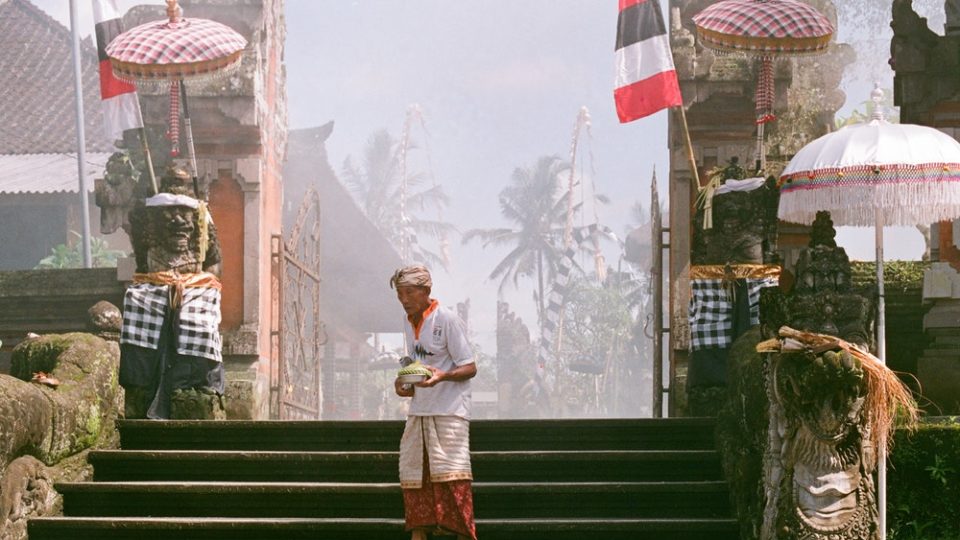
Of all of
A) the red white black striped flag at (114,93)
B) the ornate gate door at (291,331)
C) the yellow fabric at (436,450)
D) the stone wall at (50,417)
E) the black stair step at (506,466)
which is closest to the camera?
the yellow fabric at (436,450)

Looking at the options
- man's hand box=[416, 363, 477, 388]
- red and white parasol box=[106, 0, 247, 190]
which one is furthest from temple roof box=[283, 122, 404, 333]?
man's hand box=[416, 363, 477, 388]

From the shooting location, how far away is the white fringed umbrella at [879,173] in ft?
25.0

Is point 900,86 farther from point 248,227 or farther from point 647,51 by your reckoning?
point 248,227

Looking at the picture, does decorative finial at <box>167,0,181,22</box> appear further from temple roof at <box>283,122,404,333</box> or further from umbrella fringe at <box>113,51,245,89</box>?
temple roof at <box>283,122,404,333</box>

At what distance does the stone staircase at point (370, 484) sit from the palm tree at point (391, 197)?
54.7 meters

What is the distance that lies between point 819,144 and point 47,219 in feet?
82.7

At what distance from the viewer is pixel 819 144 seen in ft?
26.8

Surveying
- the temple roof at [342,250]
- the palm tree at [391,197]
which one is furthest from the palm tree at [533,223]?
the temple roof at [342,250]

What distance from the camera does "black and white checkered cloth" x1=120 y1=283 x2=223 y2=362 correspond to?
1027 cm

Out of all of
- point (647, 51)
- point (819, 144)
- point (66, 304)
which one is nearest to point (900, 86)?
point (647, 51)

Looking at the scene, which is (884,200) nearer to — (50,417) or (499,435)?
(499,435)

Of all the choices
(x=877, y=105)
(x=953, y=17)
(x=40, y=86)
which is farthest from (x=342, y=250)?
(x=877, y=105)

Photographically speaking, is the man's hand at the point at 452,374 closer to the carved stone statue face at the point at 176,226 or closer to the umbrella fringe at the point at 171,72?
the carved stone statue face at the point at 176,226

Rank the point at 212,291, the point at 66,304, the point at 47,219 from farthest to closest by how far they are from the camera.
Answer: the point at 47,219 → the point at 66,304 → the point at 212,291
